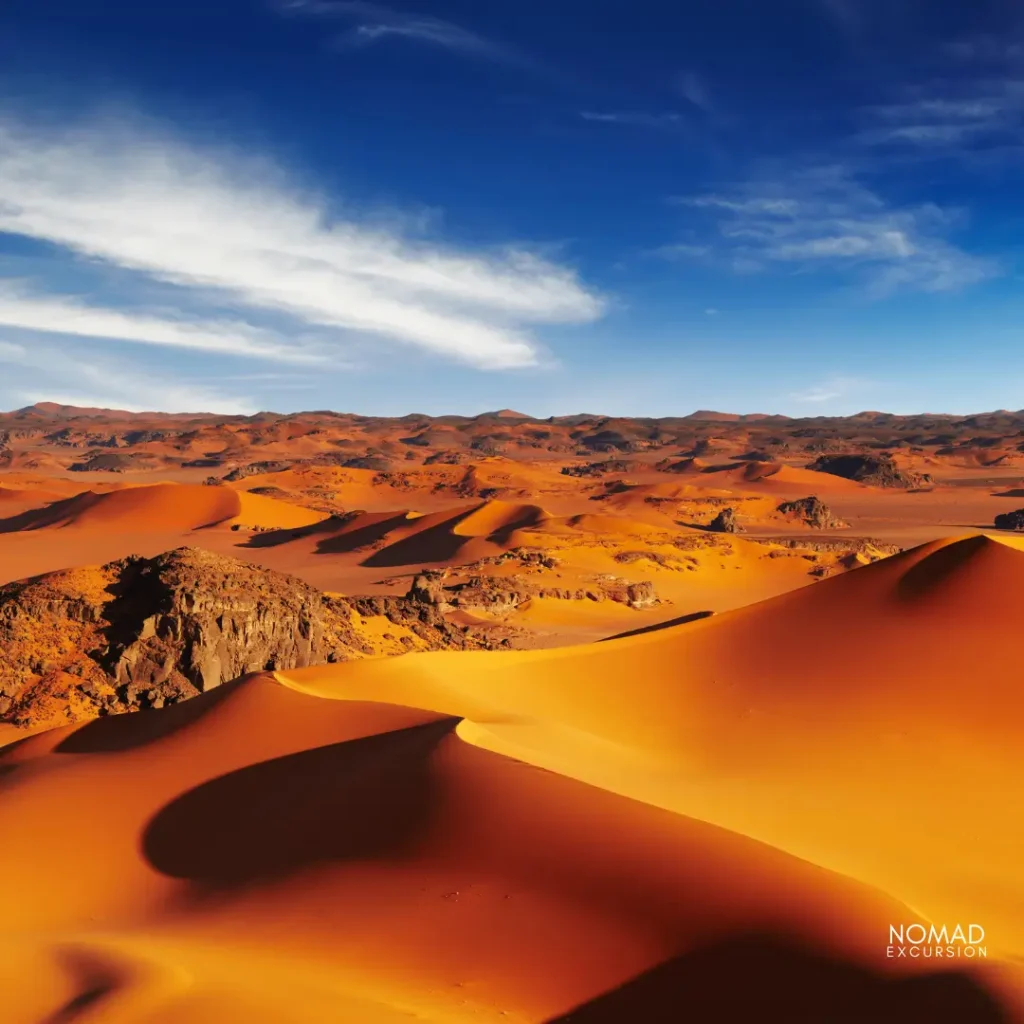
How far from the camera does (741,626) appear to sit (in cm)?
1614

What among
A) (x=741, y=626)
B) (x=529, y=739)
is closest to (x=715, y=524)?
(x=741, y=626)

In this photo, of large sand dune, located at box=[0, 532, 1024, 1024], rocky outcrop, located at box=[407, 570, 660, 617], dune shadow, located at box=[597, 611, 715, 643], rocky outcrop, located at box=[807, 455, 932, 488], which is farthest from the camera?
rocky outcrop, located at box=[807, 455, 932, 488]

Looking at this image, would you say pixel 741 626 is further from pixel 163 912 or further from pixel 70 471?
pixel 70 471

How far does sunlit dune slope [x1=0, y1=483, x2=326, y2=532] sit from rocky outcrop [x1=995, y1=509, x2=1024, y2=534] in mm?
40266

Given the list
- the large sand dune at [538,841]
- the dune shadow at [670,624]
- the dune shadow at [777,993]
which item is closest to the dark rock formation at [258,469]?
the dune shadow at [670,624]

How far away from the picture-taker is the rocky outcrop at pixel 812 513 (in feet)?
179

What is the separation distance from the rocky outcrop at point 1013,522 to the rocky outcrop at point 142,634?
4293 cm

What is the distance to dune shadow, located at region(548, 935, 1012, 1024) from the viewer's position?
4648 millimetres

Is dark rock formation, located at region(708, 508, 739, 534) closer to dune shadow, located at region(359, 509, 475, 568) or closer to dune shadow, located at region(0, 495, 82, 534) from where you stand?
dune shadow, located at region(359, 509, 475, 568)

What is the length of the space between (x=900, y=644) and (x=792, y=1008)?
10.1m

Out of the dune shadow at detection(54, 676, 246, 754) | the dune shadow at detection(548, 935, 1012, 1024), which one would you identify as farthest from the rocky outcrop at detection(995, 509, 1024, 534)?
the dune shadow at detection(548, 935, 1012, 1024)

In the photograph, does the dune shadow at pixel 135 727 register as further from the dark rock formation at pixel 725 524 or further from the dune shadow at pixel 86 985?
the dark rock formation at pixel 725 524

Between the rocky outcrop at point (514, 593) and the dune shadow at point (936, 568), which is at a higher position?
the dune shadow at point (936, 568)

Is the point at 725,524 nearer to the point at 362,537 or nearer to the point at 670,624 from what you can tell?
the point at 362,537
